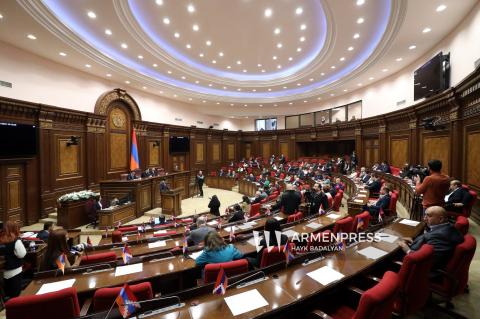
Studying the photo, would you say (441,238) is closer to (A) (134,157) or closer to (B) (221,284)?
(B) (221,284)

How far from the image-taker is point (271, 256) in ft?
8.89

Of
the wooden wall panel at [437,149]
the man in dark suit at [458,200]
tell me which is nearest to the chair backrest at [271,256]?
the man in dark suit at [458,200]

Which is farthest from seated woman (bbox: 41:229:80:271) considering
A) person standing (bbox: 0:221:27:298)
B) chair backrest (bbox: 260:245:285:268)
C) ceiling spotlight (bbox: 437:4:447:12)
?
ceiling spotlight (bbox: 437:4:447:12)

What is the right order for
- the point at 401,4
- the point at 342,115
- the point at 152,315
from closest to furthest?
the point at 152,315 → the point at 401,4 → the point at 342,115

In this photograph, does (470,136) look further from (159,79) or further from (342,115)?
(159,79)

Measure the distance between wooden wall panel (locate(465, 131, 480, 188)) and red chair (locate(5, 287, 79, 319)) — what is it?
7.88m

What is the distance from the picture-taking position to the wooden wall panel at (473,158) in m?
5.45

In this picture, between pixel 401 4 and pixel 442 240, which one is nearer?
pixel 442 240

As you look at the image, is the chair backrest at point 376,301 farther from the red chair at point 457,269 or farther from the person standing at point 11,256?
the person standing at point 11,256

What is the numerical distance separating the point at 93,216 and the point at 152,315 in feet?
23.0

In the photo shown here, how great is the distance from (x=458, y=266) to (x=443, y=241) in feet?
0.83

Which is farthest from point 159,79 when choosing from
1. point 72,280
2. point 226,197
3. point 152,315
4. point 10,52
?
point 152,315

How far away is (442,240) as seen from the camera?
245 cm

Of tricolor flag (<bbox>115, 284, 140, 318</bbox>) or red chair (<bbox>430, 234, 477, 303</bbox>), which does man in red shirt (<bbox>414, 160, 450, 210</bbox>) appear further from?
tricolor flag (<bbox>115, 284, 140, 318</bbox>)
